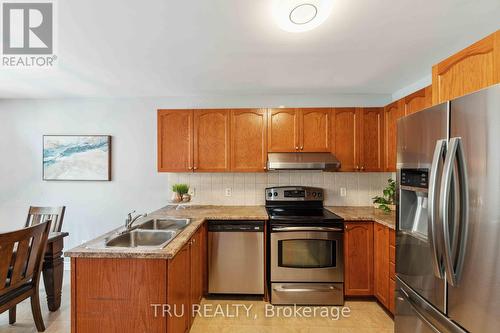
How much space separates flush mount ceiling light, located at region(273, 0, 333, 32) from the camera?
142 cm

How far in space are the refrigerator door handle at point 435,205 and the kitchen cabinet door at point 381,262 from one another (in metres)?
1.27

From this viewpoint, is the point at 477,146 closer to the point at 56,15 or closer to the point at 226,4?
the point at 226,4

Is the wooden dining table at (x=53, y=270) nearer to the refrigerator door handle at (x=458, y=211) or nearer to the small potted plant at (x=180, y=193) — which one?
the small potted plant at (x=180, y=193)

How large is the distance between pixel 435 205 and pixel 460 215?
0.32 feet

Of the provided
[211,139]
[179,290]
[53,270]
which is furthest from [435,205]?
[53,270]

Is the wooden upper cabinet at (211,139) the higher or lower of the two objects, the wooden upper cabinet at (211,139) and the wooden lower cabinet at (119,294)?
the higher

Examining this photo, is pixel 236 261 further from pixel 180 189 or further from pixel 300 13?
pixel 300 13

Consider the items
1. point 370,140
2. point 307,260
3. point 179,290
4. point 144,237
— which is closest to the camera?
point 179,290

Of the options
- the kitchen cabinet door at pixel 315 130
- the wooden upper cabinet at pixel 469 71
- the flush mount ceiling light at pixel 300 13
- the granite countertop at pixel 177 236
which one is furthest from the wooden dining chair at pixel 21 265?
the wooden upper cabinet at pixel 469 71

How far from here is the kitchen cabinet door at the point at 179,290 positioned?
1.54 m

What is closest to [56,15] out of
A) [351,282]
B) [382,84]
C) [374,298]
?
[382,84]

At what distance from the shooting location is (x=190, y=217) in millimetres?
2588

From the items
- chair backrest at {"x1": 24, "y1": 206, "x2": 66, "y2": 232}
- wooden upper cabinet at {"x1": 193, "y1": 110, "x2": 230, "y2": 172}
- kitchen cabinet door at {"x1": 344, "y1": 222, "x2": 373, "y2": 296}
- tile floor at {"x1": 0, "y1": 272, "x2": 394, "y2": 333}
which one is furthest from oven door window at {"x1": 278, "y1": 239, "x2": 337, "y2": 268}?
chair backrest at {"x1": 24, "y1": 206, "x2": 66, "y2": 232}

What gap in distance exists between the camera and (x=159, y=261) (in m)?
1.50
